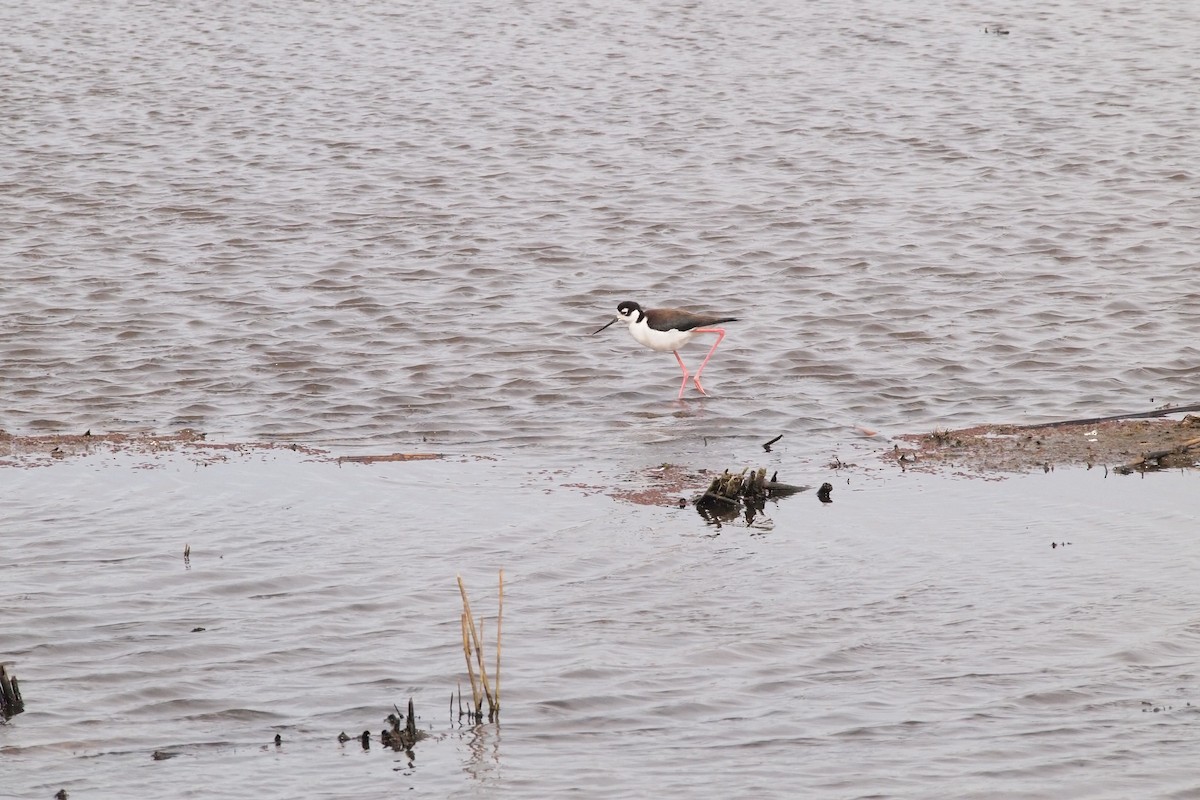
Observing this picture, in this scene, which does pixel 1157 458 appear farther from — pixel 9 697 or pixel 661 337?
pixel 9 697

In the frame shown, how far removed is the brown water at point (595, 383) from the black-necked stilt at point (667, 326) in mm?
404

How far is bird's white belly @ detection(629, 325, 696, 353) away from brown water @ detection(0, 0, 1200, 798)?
0.42 metres

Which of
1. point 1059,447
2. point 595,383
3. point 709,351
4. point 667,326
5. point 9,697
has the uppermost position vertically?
point 667,326

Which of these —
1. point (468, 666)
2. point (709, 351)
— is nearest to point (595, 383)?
point (709, 351)

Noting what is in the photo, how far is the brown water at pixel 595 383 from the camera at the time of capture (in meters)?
6.66

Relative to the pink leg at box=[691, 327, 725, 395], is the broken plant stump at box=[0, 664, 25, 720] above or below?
below

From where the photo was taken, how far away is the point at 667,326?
13.1m

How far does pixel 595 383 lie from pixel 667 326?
2.54 feet

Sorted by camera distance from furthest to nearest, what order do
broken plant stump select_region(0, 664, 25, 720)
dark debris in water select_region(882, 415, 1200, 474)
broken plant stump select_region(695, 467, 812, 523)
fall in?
dark debris in water select_region(882, 415, 1200, 474)
broken plant stump select_region(695, 467, 812, 523)
broken plant stump select_region(0, 664, 25, 720)

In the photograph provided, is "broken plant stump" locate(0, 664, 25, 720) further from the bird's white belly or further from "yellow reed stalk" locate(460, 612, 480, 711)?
the bird's white belly

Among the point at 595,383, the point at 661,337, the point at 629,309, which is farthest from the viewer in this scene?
the point at 629,309

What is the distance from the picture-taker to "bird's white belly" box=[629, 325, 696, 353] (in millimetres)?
13109

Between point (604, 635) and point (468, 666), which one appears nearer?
point (468, 666)

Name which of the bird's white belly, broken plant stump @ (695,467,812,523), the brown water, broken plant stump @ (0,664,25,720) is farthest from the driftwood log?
broken plant stump @ (0,664,25,720)
